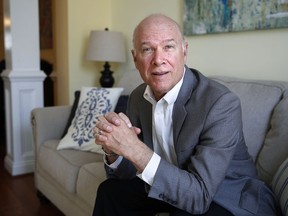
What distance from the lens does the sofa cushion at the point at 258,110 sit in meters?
1.40

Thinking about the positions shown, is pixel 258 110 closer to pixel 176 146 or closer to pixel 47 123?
pixel 176 146

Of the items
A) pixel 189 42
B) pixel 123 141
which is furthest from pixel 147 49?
pixel 189 42

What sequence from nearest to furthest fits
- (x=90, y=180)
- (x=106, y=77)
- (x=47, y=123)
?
(x=90, y=180), (x=47, y=123), (x=106, y=77)

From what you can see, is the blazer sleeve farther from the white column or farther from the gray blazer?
the white column

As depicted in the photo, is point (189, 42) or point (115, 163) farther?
point (189, 42)

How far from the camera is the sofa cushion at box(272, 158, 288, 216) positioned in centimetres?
99

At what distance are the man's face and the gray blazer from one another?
0.07m

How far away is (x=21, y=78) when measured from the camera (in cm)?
277

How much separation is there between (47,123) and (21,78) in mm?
724

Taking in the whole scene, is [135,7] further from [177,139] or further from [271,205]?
[271,205]

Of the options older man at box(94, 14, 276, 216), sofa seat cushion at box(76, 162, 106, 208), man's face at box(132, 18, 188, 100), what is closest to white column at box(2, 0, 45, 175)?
sofa seat cushion at box(76, 162, 106, 208)

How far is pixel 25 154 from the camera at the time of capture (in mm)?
2896

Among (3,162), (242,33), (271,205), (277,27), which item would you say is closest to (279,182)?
(271,205)

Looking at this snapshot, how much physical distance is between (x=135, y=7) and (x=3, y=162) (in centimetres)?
204
